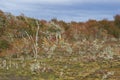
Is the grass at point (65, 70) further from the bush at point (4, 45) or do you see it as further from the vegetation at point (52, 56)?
the bush at point (4, 45)

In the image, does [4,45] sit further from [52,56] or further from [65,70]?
[65,70]

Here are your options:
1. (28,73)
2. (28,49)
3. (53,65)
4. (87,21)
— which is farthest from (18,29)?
(87,21)

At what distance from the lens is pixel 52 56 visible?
4497 centimetres

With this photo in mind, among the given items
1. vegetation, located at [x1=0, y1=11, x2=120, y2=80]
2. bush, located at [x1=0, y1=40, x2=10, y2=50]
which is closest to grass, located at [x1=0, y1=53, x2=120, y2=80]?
vegetation, located at [x1=0, y1=11, x2=120, y2=80]

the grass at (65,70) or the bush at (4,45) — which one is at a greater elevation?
the bush at (4,45)

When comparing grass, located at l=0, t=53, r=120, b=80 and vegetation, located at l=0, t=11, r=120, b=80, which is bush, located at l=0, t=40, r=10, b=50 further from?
grass, located at l=0, t=53, r=120, b=80

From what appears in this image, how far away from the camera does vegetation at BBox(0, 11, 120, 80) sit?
31181mm


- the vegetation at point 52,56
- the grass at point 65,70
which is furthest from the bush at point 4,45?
the grass at point 65,70

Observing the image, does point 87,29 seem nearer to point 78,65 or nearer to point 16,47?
point 16,47

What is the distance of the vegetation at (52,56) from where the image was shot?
3118 cm

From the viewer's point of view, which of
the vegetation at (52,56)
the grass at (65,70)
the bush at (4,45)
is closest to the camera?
the grass at (65,70)

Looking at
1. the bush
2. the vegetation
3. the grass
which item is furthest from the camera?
the bush

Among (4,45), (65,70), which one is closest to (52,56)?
(4,45)

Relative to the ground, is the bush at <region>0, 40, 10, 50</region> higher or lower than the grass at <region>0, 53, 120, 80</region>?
higher
